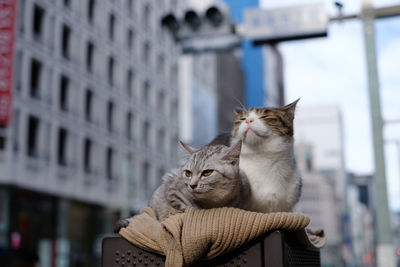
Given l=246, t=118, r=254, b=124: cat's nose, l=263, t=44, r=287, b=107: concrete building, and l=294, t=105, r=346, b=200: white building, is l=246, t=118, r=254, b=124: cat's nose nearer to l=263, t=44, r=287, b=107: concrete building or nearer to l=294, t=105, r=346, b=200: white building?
l=263, t=44, r=287, b=107: concrete building

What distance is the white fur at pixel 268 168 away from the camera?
2525mm

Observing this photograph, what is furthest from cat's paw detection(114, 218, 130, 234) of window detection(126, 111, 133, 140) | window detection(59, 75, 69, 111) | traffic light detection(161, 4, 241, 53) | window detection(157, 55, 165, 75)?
window detection(157, 55, 165, 75)

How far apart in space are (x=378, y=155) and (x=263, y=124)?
772 cm

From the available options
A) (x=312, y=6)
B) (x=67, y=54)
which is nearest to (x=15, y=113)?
(x=67, y=54)

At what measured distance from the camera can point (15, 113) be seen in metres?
22.4

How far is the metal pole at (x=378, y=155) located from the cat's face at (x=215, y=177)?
7589 millimetres

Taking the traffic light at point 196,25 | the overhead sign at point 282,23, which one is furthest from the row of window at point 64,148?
the overhead sign at point 282,23

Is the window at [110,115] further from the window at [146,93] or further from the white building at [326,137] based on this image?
the white building at [326,137]

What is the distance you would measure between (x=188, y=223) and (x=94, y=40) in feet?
95.7

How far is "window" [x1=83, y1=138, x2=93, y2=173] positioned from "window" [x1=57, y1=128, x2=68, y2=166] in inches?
65.9

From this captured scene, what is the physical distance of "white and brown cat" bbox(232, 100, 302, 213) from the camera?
→ 8.29 feet

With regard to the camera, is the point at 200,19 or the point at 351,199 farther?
the point at 351,199

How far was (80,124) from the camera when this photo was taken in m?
27.7

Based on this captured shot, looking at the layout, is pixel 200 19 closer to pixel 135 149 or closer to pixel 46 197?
pixel 46 197
